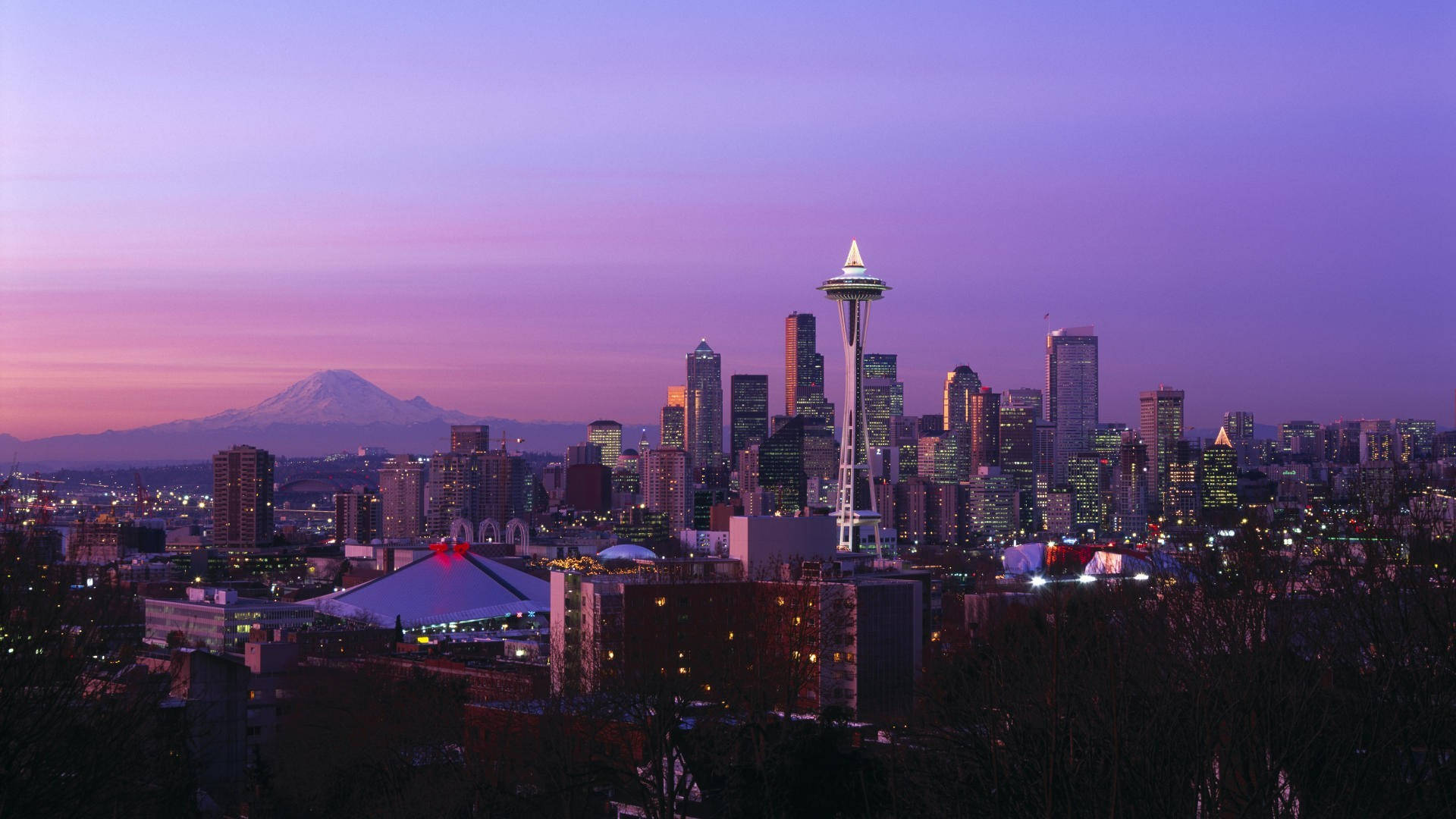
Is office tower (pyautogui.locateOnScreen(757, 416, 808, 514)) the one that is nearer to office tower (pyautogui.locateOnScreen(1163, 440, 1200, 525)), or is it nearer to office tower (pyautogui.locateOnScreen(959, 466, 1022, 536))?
office tower (pyautogui.locateOnScreen(959, 466, 1022, 536))

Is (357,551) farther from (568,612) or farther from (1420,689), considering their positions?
(1420,689)

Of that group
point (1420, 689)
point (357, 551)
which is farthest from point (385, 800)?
point (357, 551)

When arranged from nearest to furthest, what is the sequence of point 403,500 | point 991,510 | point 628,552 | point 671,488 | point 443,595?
point 443,595
point 628,552
point 991,510
point 671,488
point 403,500

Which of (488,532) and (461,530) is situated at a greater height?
(461,530)

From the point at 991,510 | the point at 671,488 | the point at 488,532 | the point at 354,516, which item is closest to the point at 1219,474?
the point at 991,510

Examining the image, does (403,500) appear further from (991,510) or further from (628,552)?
(628,552)

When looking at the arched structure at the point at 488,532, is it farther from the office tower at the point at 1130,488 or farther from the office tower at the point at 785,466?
the office tower at the point at 1130,488
